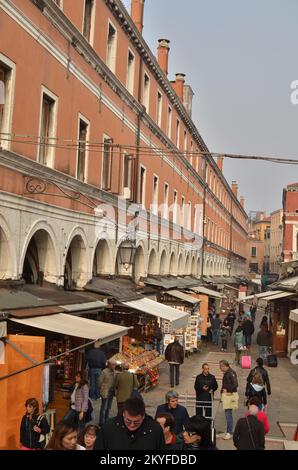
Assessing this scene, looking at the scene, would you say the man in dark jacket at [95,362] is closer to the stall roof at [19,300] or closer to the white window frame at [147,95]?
the stall roof at [19,300]

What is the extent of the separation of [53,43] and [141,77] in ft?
31.6

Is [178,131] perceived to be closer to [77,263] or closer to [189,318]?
[189,318]

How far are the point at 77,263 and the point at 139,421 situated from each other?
1174cm

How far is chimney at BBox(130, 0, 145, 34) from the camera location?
81.3 feet

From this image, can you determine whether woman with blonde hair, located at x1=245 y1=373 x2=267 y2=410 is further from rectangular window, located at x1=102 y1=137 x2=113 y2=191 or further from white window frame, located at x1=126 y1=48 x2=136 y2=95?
white window frame, located at x1=126 y1=48 x2=136 y2=95

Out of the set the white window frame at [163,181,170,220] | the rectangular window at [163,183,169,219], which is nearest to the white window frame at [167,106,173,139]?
the white window frame at [163,181,170,220]

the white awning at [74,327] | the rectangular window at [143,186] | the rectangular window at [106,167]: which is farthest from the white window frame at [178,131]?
the white awning at [74,327]

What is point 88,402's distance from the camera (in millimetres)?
Answer: 11062

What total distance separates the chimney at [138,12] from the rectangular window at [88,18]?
24.9 ft

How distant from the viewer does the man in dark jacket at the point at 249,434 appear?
7914mm

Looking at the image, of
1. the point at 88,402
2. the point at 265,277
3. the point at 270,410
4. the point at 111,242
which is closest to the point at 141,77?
the point at 111,242

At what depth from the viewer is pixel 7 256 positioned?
12211 millimetres

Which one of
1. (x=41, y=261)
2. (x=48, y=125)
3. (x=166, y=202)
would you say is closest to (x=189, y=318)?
(x=166, y=202)
